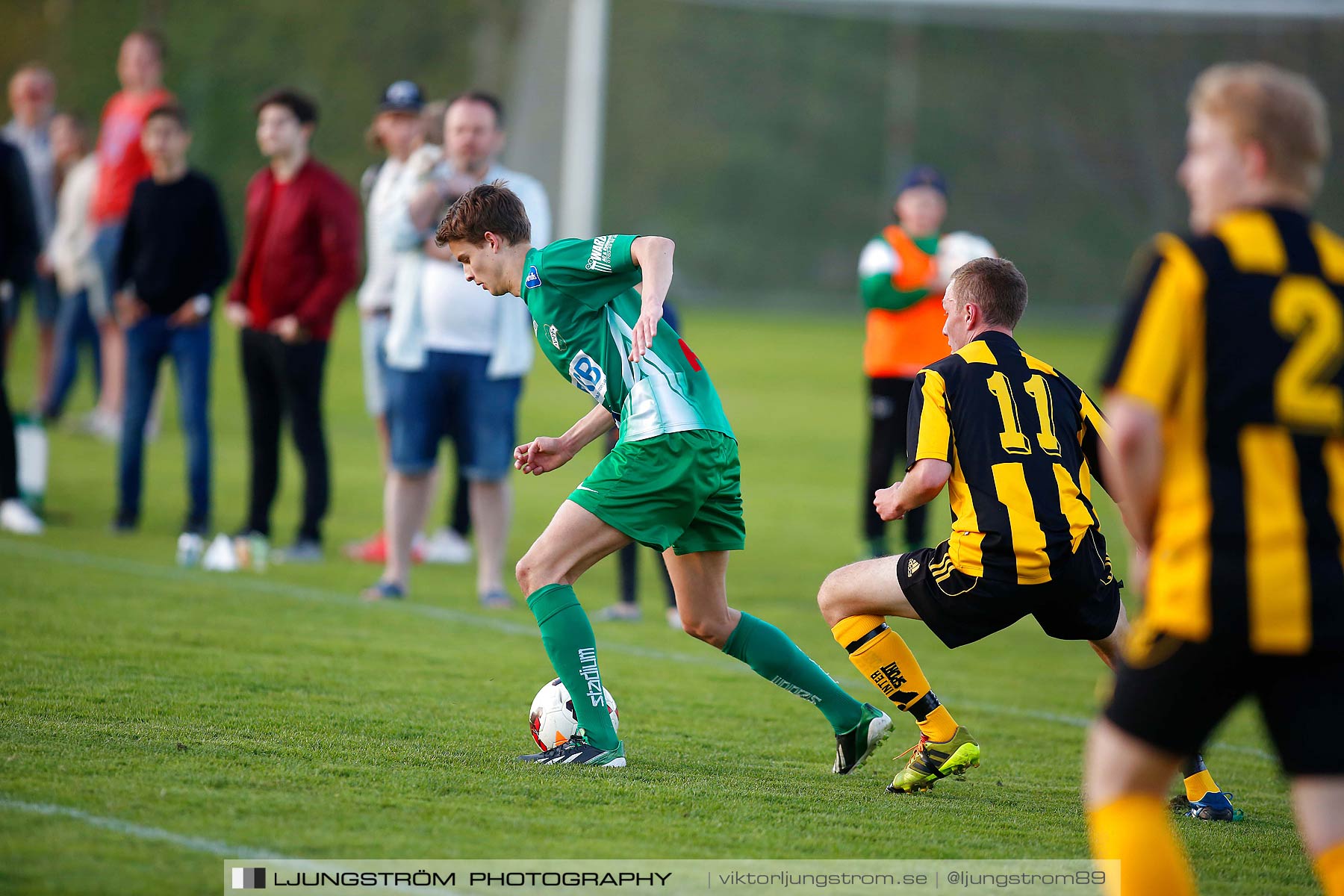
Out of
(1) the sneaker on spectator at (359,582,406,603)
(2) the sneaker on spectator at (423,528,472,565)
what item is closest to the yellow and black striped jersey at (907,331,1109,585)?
(1) the sneaker on spectator at (359,582,406,603)

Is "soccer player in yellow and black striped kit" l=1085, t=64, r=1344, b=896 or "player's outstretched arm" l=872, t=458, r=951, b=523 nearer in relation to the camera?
"soccer player in yellow and black striped kit" l=1085, t=64, r=1344, b=896

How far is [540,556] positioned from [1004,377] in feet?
5.39

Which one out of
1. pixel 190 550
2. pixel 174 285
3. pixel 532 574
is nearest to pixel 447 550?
pixel 190 550

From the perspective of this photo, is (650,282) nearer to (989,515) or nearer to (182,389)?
(989,515)

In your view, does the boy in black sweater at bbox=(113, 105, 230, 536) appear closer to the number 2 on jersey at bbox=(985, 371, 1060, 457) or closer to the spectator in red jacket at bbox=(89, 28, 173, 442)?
the spectator in red jacket at bbox=(89, 28, 173, 442)

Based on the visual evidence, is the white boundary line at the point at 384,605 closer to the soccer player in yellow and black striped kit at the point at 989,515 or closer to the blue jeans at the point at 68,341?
the soccer player in yellow and black striped kit at the point at 989,515

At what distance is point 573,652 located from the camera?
4.70 metres

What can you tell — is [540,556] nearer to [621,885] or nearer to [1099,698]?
[621,885]

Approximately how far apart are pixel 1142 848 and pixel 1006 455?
1.83 m

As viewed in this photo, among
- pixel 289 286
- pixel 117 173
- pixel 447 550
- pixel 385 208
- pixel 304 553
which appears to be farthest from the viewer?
pixel 117 173

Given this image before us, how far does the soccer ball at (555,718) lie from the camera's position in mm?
4832

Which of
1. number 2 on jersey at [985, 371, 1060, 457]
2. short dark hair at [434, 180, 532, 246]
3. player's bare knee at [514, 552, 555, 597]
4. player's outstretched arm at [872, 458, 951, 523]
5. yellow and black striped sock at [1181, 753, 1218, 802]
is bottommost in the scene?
yellow and black striped sock at [1181, 753, 1218, 802]

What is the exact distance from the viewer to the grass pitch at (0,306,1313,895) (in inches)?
150

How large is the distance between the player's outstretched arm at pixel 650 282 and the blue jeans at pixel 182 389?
505 centimetres
